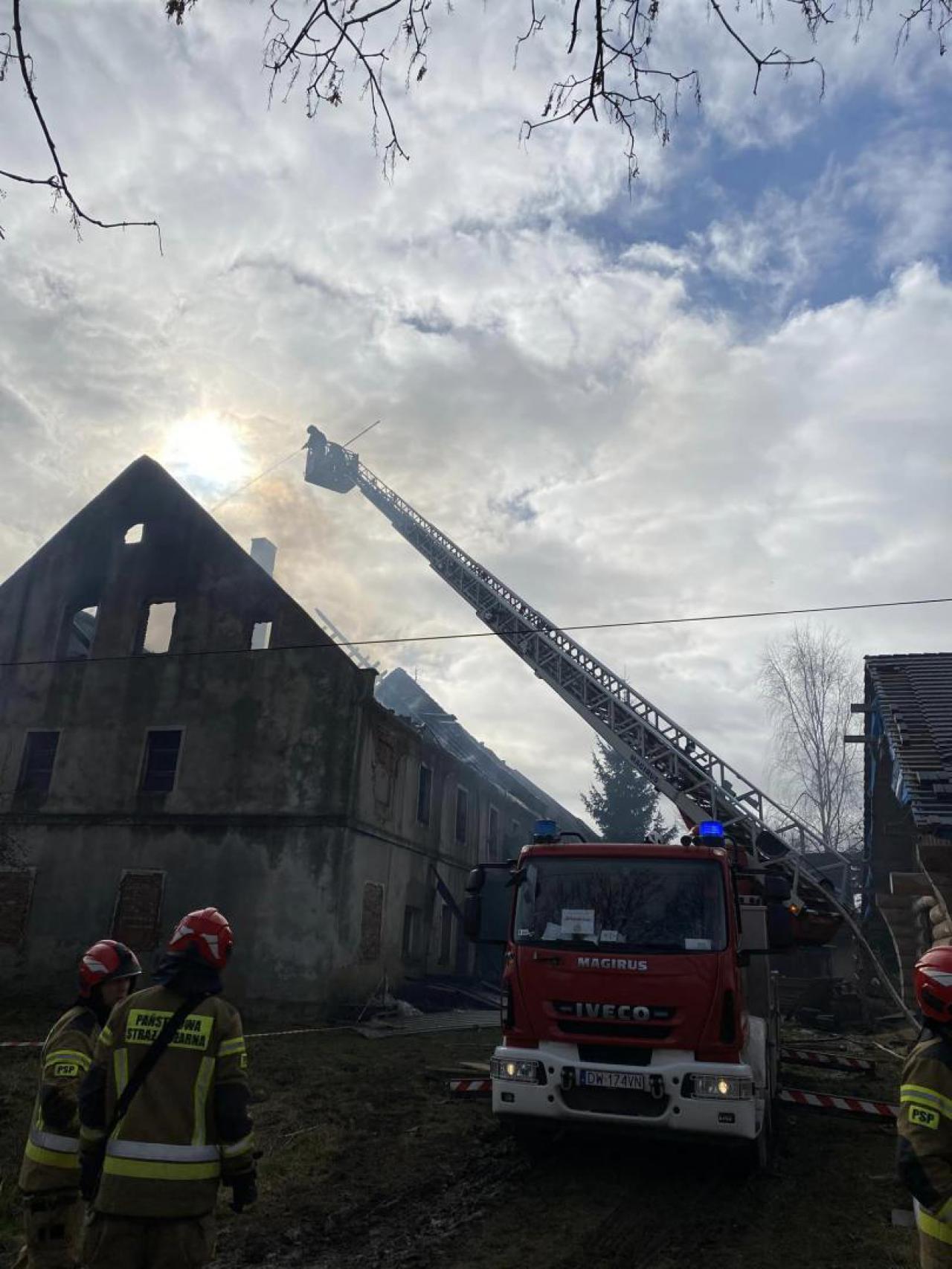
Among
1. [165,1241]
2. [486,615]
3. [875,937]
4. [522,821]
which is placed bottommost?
[165,1241]

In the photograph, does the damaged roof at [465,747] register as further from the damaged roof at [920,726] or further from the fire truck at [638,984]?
the fire truck at [638,984]

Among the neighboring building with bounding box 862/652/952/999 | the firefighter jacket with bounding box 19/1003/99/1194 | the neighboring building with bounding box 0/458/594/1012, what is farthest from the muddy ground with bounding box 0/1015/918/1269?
the neighboring building with bounding box 0/458/594/1012

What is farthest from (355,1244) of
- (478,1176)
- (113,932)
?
(113,932)

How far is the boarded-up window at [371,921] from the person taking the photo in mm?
16547

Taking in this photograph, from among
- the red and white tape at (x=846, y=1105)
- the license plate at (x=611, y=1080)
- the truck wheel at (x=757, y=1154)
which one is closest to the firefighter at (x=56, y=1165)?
the license plate at (x=611, y=1080)

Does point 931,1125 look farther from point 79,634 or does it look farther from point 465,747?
point 465,747

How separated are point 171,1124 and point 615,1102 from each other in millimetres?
3865

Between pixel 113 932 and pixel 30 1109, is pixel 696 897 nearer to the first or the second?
pixel 30 1109

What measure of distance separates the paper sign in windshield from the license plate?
39.7 inches

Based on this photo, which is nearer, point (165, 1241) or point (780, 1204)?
point (165, 1241)

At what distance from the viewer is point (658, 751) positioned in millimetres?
16859

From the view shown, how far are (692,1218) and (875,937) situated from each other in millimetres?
14284

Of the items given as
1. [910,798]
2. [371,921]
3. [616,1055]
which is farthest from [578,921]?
[371,921]

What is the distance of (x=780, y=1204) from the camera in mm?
6000
